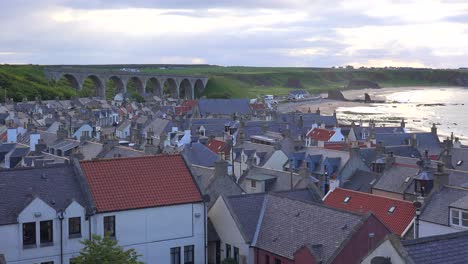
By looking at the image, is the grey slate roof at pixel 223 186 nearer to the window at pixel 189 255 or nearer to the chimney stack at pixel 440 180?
the window at pixel 189 255

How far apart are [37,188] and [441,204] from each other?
20368 millimetres

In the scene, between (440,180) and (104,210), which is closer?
(104,210)

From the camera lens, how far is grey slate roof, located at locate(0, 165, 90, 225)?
93.7 ft

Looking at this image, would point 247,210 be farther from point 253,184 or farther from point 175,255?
point 253,184

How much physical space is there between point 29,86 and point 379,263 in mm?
185258

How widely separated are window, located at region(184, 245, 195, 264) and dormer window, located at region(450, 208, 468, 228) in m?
13.0

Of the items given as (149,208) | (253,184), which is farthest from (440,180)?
(149,208)

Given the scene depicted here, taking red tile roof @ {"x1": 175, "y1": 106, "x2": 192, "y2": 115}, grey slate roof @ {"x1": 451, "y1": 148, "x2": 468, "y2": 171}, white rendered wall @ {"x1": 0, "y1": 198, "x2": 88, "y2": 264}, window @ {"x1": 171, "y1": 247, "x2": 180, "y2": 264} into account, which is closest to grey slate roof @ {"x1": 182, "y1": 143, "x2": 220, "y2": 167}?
grey slate roof @ {"x1": 451, "y1": 148, "x2": 468, "y2": 171}

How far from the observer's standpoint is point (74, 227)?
29.4 meters

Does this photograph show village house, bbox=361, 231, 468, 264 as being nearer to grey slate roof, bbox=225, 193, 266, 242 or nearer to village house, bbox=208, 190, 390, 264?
village house, bbox=208, 190, 390, 264

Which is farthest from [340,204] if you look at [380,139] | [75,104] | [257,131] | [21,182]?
[75,104]

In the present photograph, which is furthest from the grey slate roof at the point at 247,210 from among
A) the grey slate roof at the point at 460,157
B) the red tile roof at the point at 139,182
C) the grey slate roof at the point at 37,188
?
the grey slate roof at the point at 460,157

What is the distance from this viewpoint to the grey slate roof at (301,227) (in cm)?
2808

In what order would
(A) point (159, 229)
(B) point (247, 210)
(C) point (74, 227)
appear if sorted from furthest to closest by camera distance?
1. (B) point (247, 210)
2. (A) point (159, 229)
3. (C) point (74, 227)
